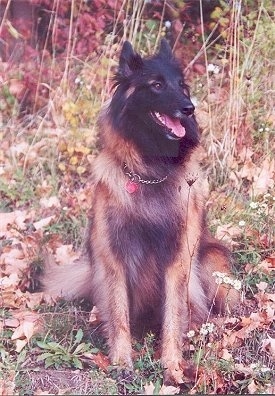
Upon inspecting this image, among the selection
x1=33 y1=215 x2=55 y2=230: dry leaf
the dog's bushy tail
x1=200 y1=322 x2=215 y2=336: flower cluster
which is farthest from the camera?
x1=33 y1=215 x2=55 y2=230: dry leaf

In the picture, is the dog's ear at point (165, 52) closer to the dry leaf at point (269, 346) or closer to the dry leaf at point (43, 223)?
the dry leaf at point (269, 346)

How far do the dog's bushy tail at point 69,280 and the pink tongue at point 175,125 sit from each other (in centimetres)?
118

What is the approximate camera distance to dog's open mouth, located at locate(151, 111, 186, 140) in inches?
143

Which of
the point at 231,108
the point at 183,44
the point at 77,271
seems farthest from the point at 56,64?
the point at 77,271

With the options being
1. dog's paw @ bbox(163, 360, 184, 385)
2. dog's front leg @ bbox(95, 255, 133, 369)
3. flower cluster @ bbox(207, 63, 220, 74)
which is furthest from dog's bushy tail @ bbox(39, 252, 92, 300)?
flower cluster @ bbox(207, 63, 220, 74)

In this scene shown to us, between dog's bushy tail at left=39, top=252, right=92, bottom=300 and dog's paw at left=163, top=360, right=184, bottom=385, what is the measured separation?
910 millimetres

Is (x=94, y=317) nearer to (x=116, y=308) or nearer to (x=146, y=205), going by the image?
(x=116, y=308)

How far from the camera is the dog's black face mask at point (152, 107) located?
3.62m

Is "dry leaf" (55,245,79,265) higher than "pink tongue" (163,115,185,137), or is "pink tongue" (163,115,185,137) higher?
"pink tongue" (163,115,185,137)

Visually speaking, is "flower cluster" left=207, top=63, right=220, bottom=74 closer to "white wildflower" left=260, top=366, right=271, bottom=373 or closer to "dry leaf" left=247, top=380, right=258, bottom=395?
"white wildflower" left=260, top=366, right=271, bottom=373

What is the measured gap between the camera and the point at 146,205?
373 cm

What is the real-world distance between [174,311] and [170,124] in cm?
105

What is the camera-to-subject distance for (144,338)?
3.94 meters

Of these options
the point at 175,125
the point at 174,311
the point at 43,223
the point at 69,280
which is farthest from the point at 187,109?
the point at 43,223
